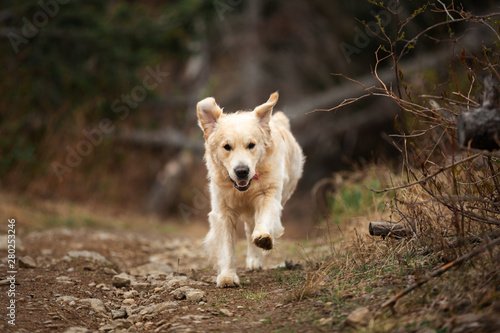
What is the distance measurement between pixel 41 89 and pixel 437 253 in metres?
8.55

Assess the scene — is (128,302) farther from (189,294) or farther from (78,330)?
(78,330)

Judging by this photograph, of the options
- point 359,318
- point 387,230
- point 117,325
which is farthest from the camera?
point 387,230

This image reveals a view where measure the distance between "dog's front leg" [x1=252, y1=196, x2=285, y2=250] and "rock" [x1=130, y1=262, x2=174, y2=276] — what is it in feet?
5.06

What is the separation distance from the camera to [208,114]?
15.5 ft

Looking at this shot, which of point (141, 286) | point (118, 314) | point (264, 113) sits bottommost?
point (118, 314)

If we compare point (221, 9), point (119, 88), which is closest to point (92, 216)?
point (119, 88)

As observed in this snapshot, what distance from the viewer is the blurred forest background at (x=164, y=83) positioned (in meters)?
9.30

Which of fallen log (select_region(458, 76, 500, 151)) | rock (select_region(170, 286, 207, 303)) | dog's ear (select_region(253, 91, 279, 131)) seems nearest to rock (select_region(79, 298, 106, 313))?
rock (select_region(170, 286, 207, 303))

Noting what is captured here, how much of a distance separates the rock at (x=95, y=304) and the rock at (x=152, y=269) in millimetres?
1391

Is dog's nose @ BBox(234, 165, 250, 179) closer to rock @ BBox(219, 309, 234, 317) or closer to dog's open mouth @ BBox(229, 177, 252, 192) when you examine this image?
dog's open mouth @ BBox(229, 177, 252, 192)

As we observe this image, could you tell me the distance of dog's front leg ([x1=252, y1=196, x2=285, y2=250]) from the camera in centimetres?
387

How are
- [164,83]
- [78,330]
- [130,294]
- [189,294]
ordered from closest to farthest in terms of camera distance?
[78,330] → [189,294] → [130,294] → [164,83]

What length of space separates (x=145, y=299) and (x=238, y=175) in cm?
130

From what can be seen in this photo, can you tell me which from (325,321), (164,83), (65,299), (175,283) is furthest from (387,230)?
(164,83)
